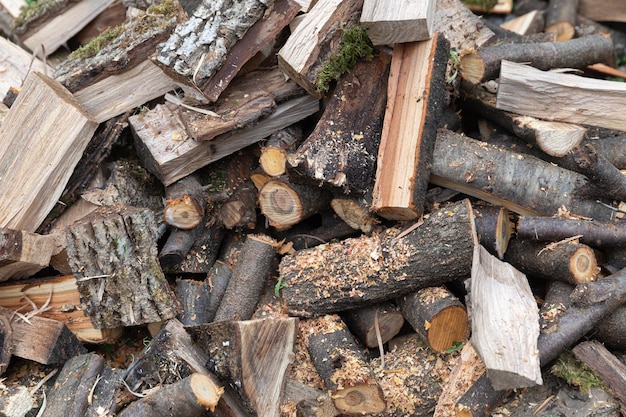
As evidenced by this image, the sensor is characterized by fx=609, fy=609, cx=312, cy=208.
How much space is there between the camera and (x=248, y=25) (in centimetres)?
331

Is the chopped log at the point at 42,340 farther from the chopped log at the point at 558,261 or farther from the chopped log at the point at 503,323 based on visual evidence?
the chopped log at the point at 558,261

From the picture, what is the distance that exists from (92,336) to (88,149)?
111 centimetres

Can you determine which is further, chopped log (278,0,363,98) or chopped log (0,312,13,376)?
chopped log (278,0,363,98)

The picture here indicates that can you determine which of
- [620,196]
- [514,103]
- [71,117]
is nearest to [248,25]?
[71,117]

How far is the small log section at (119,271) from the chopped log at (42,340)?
0.16 m

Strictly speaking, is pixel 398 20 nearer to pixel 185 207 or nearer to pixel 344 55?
pixel 344 55

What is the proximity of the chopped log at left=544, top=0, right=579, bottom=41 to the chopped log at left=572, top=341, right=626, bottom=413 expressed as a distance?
105 inches

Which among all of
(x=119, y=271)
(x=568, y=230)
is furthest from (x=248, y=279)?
(x=568, y=230)

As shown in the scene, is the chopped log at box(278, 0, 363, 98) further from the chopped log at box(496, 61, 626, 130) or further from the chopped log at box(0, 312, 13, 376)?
the chopped log at box(0, 312, 13, 376)

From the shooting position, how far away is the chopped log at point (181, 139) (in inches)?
138

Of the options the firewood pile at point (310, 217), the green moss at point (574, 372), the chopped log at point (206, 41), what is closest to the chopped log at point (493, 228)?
the firewood pile at point (310, 217)

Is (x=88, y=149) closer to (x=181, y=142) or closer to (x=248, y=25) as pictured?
(x=181, y=142)

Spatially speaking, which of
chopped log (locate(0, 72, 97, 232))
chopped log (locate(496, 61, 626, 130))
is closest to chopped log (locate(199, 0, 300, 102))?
chopped log (locate(0, 72, 97, 232))

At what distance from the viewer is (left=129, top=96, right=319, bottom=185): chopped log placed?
138 inches
